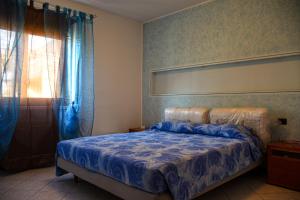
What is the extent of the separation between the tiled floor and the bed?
20 centimetres

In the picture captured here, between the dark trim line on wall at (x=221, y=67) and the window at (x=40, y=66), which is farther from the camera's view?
the window at (x=40, y=66)

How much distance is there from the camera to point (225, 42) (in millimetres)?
3615

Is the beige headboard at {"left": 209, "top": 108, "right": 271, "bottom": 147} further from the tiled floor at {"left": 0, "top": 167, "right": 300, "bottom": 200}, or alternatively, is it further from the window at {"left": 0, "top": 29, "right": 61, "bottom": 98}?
the window at {"left": 0, "top": 29, "right": 61, "bottom": 98}

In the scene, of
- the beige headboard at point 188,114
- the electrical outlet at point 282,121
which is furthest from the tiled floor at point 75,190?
the beige headboard at point 188,114

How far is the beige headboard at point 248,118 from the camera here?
117 inches

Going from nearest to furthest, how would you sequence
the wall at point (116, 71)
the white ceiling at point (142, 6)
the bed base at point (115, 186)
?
1. the bed base at point (115, 186)
2. the white ceiling at point (142, 6)
3. the wall at point (116, 71)

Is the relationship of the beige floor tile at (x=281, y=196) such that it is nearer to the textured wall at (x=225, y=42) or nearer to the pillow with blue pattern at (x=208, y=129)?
the pillow with blue pattern at (x=208, y=129)

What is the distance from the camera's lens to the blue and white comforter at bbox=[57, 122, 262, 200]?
1750 millimetres

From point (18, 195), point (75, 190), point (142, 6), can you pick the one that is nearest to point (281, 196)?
point (75, 190)

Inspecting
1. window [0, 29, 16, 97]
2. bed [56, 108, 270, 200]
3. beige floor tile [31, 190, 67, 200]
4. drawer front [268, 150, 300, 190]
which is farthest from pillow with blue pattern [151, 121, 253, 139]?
window [0, 29, 16, 97]

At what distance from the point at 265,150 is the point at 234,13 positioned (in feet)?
6.89

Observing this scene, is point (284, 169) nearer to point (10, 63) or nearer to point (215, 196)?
point (215, 196)

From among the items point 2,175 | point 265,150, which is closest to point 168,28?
point 265,150

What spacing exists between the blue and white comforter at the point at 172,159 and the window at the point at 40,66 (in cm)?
110
